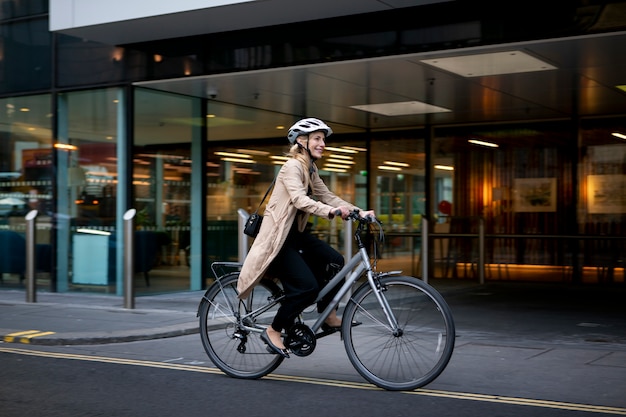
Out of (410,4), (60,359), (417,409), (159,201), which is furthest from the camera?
(159,201)

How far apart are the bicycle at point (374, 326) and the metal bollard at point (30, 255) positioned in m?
6.19

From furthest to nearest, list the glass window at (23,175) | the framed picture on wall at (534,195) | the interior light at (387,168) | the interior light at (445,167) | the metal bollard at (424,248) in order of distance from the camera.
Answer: the interior light at (387,168), the interior light at (445,167), the framed picture on wall at (534,195), the metal bollard at (424,248), the glass window at (23,175)

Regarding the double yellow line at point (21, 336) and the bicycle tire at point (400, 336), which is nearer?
the bicycle tire at point (400, 336)

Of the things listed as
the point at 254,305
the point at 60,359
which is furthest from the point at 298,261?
the point at 60,359

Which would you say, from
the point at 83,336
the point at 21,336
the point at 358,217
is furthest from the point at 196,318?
the point at 358,217

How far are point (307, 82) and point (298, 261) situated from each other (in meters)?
6.80

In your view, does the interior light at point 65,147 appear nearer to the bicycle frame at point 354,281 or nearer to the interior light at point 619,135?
the bicycle frame at point 354,281

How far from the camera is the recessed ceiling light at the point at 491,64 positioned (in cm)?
1034

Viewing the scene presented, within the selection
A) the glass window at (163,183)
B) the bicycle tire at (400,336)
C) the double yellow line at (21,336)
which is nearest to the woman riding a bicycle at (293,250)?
the bicycle tire at (400,336)

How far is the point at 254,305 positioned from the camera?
6.48 metres

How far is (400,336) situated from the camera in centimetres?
584

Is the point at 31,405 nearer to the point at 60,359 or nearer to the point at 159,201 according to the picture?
the point at 60,359

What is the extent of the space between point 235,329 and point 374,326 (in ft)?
4.01

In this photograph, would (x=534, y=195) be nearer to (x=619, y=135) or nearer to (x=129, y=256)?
(x=619, y=135)
